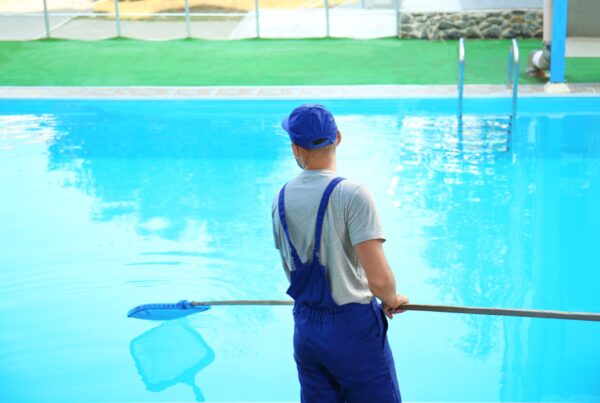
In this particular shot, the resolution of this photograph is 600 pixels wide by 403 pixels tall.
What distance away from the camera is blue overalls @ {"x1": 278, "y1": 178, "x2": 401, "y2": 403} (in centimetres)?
314

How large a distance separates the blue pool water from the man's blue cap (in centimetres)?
240

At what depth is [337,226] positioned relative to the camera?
3.07m

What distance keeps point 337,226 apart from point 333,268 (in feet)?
0.53

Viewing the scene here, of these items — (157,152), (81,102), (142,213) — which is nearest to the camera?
(142,213)

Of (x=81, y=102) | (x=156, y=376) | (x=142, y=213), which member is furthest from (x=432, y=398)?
(x=81, y=102)

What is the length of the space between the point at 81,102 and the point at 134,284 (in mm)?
6210

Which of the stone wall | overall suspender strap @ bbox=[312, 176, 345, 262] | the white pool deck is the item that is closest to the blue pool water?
the white pool deck

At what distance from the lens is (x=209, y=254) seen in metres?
7.37

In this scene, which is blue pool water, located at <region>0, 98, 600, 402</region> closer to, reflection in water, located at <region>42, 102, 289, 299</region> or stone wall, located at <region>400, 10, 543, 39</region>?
reflection in water, located at <region>42, 102, 289, 299</region>

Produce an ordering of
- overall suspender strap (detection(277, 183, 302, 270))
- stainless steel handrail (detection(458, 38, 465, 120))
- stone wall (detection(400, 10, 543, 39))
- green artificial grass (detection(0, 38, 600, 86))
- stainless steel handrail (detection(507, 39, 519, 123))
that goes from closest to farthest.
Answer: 1. overall suspender strap (detection(277, 183, 302, 270))
2. stainless steel handrail (detection(507, 39, 519, 123))
3. stainless steel handrail (detection(458, 38, 465, 120))
4. green artificial grass (detection(0, 38, 600, 86))
5. stone wall (detection(400, 10, 543, 39))

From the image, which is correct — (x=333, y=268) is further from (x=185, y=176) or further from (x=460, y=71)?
(x=460, y=71)

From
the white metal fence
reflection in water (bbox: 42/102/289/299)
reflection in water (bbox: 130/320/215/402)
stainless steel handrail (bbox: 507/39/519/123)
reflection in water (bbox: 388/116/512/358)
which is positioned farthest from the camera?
the white metal fence

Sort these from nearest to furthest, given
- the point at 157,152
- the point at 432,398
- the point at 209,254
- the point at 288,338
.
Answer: the point at 432,398, the point at 288,338, the point at 209,254, the point at 157,152

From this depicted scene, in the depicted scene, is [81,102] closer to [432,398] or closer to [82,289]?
[82,289]
